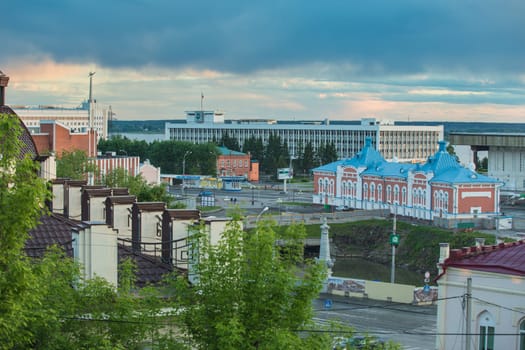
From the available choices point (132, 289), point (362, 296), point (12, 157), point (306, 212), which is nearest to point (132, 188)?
point (306, 212)

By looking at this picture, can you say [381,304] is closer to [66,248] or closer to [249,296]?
[66,248]

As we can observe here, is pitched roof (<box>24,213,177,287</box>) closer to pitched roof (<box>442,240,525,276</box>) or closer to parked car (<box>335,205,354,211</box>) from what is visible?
pitched roof (<box>442,240,525,276</box>)

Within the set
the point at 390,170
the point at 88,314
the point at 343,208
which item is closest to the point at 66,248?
the point at 88,314

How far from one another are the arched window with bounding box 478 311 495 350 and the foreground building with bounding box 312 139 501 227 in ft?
202

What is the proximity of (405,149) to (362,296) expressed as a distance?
5664 inches

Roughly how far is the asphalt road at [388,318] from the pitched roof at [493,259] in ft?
45.3

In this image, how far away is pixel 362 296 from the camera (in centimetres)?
5356

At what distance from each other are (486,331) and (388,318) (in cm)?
2330

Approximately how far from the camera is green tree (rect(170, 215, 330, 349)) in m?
15.8

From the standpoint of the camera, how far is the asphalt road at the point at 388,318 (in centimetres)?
4177

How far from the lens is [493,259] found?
997 inches

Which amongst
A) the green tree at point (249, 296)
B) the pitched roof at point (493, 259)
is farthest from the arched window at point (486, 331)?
the green tree at point (249, 296)

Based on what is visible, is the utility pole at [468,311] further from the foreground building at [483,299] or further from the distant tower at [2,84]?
the distant tower at [2,84]

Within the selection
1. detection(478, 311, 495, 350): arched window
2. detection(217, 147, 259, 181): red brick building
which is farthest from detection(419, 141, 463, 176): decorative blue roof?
detection(217, 147, 259, 181): red brick building
